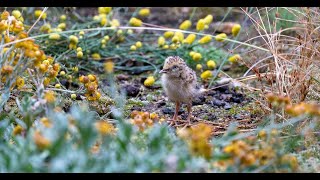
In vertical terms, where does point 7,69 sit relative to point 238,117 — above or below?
above

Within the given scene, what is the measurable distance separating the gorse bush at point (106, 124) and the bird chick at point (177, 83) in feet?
1.27

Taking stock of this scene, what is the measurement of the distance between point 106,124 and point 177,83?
1325mm

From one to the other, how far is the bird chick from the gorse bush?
1.27 ft

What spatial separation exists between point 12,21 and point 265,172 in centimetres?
184

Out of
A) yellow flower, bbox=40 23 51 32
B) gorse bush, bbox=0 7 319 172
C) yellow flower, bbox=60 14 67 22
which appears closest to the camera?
gorse bush, bbox=0 7 319 172

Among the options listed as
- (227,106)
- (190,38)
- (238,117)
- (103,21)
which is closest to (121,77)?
(103,21)

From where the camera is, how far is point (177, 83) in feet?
15.3

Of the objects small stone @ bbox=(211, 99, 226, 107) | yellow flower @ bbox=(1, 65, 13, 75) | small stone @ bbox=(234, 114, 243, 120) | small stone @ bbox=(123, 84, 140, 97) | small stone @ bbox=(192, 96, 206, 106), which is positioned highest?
yellow flower @ bbox=(1, 65, 13, 75)

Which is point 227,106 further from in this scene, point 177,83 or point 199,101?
point 177,83

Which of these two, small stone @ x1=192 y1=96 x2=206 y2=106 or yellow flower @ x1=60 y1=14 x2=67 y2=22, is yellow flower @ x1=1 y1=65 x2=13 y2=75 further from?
yellow flower @ x1=60 y1=14 x2=67 y2=22

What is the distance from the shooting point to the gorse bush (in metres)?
2.38

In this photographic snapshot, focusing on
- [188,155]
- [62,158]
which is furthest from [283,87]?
[62,158]

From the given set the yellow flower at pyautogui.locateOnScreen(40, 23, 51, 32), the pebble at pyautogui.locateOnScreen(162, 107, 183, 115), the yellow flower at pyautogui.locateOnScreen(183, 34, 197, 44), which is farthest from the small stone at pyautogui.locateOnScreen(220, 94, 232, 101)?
the yellow flower at pyautogui.locateOnScreen(40, 23, 51, 32)
